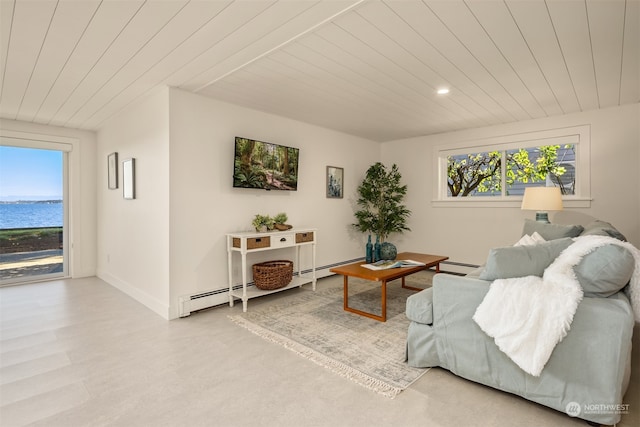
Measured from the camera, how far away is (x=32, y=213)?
4.87m

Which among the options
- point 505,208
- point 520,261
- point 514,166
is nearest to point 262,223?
point 520,261

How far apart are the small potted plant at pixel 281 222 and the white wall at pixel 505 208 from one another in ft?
8.42

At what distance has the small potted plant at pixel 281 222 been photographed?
3.89 metres

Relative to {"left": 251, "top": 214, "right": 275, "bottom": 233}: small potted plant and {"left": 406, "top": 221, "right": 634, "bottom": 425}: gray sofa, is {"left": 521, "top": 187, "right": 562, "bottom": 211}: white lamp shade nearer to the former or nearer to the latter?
{"left": 406, "top": 221, "right": 634, "bottom": 425}: gray sofa

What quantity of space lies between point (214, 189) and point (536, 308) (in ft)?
9.97

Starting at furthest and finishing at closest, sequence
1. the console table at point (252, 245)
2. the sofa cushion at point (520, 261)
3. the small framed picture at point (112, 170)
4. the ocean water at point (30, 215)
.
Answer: the ocean water at point (30, 215)
the small framed picture at point (112, 170)
the console table at point (252, 245)
the sofa cushion at point (520, 261)

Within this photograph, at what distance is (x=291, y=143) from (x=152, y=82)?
1816 millimetres

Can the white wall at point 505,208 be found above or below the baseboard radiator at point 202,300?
above

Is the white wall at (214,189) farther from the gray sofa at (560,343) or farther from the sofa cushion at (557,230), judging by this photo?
the sofa cushion at (557,230)

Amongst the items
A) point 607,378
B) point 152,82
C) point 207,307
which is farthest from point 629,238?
point 152,82

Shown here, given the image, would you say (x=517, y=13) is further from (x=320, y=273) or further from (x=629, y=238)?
(x=320, y=273)

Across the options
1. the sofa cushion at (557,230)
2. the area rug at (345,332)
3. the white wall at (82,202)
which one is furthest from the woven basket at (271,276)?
the white wall at (82,202)

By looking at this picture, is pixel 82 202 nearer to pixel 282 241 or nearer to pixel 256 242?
pixel 256 242

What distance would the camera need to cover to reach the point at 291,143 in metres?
4.34
